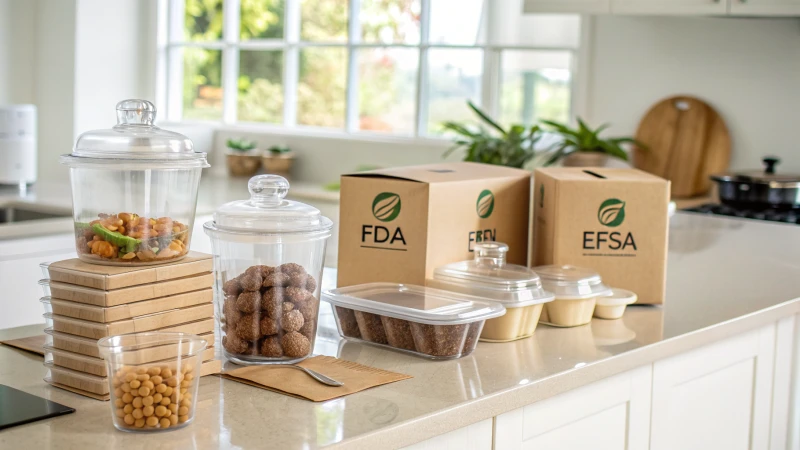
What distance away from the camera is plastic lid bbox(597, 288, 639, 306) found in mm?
1526

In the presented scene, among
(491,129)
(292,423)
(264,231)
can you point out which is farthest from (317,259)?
(491,129)

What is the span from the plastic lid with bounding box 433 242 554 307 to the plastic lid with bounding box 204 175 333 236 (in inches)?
10.8

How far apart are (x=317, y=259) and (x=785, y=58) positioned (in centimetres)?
295

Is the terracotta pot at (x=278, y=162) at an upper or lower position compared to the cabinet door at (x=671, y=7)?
lower

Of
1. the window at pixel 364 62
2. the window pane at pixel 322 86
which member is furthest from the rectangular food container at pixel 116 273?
the window pane at pixel 322 86

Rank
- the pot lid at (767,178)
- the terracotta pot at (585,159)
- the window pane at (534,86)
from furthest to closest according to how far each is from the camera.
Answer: the window pane at (534,86)
the terracotta pot at (585,159)
the pot lid at (767,178)

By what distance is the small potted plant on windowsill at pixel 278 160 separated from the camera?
4914mm

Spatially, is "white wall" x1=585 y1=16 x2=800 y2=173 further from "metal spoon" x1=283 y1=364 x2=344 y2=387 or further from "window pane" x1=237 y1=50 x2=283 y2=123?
"metal spoon" x1=283 y1=364 x2=344 y2=387

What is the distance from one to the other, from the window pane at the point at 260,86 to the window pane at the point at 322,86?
0.54ft

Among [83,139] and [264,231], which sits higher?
[83,139]

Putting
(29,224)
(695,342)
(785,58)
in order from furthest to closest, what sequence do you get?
1. (785,58)
2. (29,224)
3. (695,342)

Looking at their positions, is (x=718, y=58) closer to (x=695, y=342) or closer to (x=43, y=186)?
(x=695, y=342)

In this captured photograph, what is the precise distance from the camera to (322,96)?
16.6 ft

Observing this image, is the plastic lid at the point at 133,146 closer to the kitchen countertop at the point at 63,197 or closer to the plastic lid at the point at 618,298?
the plastic lid at the point at 618,298
